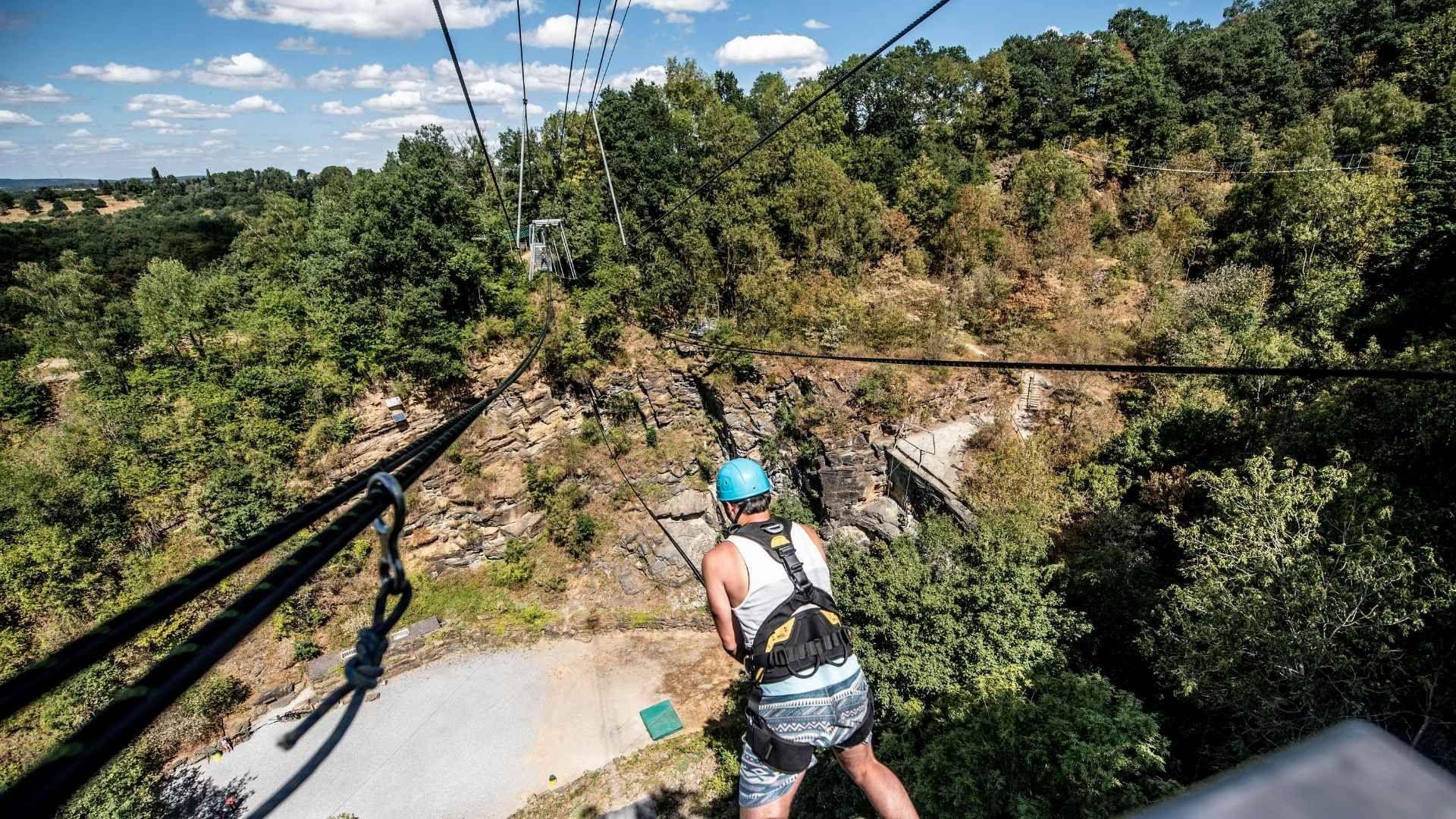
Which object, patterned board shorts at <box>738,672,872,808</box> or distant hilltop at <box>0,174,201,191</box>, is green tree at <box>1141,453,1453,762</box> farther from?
distant hilltop at <box>0,174,201,191</box>

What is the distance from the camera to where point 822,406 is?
714 inches

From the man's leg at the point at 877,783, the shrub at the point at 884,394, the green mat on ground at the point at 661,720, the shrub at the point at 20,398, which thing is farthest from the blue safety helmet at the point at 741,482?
the shrub at the point at 20,398

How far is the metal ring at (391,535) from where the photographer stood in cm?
182

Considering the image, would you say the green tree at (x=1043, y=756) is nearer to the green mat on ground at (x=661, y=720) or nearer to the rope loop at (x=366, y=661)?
the green mat on ground at (x=661, y=720)

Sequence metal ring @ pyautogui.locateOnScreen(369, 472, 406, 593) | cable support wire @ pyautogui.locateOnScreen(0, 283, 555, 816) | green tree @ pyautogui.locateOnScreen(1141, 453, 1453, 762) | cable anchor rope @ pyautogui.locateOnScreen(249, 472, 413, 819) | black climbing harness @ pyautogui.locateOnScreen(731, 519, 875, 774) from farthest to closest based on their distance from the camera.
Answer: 1. green tree @ pyautogui.locateOnScreen(1141, 453, 1453, 762)
2. black climbing harness @ pyautogui.locateOnScreen(731, 519, 875, 774)
3. metal ring @ pyautogui.locateOnScreen(369, 472, 406, 593)
4. cable anchor rope @ pyautogui.locateOnScreen(249, 472, 413, 819)
5. cable support wire @ pyautogui.locateOnScreen(0, 283, 555, 816)

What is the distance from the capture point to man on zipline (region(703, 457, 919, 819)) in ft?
11.9

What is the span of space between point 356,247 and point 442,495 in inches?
357

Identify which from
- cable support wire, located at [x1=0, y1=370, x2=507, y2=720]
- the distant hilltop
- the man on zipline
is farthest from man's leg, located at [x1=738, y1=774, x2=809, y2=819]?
the distant hilltop

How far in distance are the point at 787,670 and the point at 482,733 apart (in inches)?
610

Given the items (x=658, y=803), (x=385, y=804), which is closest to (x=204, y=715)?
(x=385, y=804)

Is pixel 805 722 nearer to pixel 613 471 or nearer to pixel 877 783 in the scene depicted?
pixel 877 783

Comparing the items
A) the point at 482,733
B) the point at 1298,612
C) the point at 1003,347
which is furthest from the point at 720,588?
the point at 1003,347

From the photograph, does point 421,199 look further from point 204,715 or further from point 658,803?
point 658,803

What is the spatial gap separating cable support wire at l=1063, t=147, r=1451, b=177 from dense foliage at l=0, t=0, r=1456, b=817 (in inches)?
9.1
